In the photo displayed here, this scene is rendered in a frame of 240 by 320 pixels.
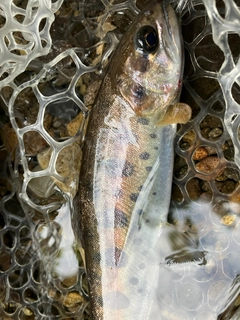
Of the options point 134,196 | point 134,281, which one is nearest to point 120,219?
point 134,196

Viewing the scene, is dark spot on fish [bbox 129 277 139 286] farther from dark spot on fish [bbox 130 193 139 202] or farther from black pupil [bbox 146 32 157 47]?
black pupil [bbox 146 32 157 47]

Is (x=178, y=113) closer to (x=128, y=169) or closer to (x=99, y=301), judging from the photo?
(x=128, y=169)

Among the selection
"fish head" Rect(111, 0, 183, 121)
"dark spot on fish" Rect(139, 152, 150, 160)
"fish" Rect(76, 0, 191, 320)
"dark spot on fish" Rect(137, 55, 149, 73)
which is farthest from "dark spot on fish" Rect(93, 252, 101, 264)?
"dark spot on fish" Rect(137, 55, 149, 73)

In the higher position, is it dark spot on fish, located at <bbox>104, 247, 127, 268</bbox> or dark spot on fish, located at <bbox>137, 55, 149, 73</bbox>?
dark spot on fish, located at <bbox>137, 55, 149, 73</bbox>

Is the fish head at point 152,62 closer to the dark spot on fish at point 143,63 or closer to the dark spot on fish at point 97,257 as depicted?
→ the dark spot on fish at point 143,63

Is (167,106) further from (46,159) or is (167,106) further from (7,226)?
(7,226)

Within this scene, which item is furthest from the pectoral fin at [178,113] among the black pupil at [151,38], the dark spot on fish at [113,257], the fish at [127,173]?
the dark spot on fish at [113,257]
